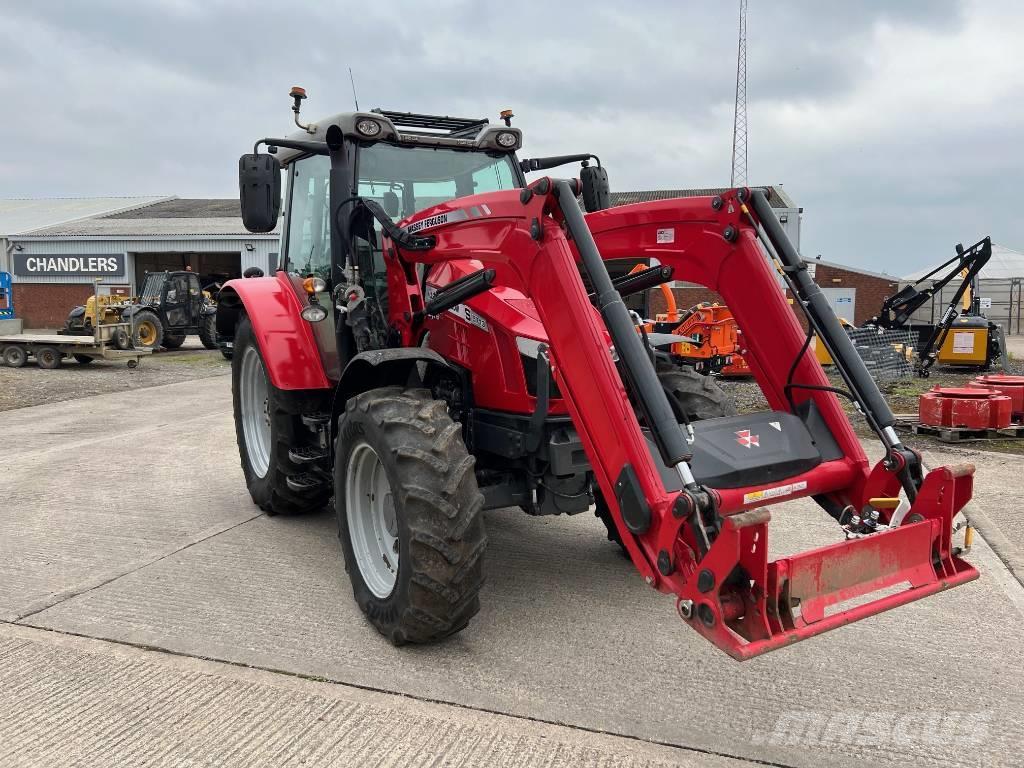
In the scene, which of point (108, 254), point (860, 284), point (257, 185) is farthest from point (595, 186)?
point (108, 254)

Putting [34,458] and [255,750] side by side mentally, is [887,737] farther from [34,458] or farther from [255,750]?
[34,458]

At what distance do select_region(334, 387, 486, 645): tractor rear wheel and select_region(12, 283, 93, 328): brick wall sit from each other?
31225 millimetres

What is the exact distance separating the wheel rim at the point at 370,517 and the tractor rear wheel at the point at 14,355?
1523 cm

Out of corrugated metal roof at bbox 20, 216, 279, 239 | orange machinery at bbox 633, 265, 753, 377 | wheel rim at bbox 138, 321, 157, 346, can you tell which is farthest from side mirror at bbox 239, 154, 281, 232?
corrugated metal roof at bbox 20, 216, 279, 239

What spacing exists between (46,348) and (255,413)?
12.6 m

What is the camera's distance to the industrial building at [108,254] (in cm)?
2839

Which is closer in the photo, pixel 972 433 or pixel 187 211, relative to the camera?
pixel 972 433

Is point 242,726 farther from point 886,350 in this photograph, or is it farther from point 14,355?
point 14,355

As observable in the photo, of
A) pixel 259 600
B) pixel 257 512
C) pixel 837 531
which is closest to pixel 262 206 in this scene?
pixel 259 600

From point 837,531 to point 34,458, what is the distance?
679 centimetres

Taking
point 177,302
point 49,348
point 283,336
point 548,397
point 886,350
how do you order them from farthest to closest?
point 177,302 < point 49,348 < point 886,350 < point 283,336 < point 548,397

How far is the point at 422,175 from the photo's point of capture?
4477 mm

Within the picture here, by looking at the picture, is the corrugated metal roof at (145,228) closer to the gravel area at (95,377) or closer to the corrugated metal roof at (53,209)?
the corrugated metal roof at (53,209)

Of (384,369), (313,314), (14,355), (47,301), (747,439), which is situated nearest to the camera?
(747,439)
